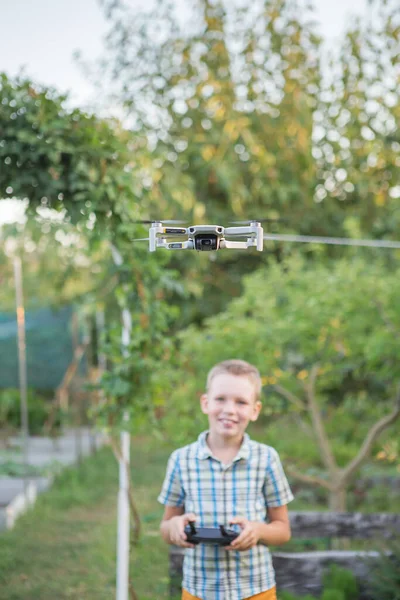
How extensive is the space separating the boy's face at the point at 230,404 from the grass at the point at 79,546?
1852 millimetres

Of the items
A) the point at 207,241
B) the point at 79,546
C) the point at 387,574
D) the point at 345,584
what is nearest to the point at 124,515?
the point at 345,584

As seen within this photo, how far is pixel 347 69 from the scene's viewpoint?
31.5ft

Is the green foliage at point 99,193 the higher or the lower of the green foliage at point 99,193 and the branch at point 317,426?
the higher

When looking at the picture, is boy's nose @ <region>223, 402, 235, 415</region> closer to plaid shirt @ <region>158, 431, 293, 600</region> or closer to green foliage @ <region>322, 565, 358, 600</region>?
plaid shirt @ <region>158, 431, 293, 600</region>

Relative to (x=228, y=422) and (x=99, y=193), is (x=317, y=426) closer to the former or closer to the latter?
(x=99, y=193)

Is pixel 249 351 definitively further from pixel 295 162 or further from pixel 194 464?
pixel 295 162

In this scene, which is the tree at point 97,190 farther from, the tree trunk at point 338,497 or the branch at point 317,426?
the tree trunk at point 338,497

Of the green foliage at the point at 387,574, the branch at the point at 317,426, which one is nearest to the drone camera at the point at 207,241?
the green foliage at the point at 387,574

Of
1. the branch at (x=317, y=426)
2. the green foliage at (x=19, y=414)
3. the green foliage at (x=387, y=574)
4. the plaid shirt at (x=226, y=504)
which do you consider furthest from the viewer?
the green foliage at (x=19, y=414)

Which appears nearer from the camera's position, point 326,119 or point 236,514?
point 236,514

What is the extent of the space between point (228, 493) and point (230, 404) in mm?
246

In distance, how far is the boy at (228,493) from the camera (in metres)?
2.26

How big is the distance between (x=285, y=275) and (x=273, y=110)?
4.90 meters

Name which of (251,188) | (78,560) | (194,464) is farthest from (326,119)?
(194,464)
